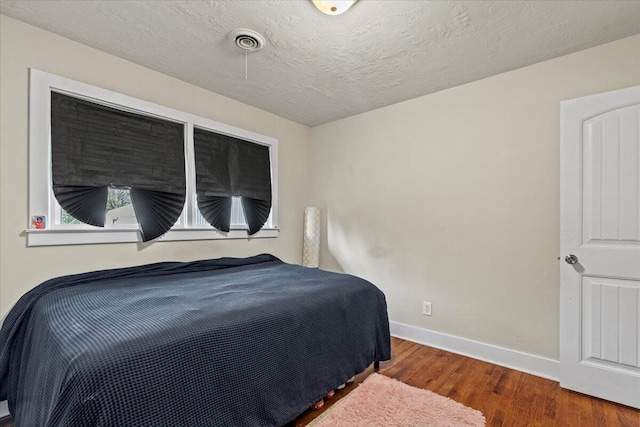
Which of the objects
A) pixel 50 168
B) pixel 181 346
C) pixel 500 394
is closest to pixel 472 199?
pixel 500 394

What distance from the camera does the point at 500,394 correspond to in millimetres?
2064

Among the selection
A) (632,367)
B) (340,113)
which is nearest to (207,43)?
(340,113)

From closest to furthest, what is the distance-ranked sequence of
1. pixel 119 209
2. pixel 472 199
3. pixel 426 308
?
pixel 119 209
pixel 472 199
pixel 426 308

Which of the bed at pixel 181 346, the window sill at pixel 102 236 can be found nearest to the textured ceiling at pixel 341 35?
the window sill at pixel 102 236

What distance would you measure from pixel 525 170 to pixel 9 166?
3.63m

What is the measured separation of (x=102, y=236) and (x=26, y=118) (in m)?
0.88

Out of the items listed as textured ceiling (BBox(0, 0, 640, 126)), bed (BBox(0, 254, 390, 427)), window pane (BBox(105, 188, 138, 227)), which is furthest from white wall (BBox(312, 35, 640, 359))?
window pane (BBox(105, 188, 138, 227))

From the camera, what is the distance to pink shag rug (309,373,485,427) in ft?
5.70

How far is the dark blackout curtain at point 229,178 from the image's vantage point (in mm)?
2891

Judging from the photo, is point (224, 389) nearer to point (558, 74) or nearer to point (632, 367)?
point (632, 367)

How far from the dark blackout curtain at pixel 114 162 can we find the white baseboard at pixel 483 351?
8.12ft

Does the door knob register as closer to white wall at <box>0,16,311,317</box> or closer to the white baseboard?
the white baseboard

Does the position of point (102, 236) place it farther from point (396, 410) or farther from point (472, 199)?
point (472, 199)

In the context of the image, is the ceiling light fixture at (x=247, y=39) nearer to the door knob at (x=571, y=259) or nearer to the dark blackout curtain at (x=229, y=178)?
the dark blackout curtain at (x=229, y=178)
